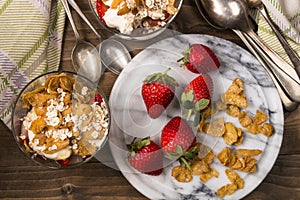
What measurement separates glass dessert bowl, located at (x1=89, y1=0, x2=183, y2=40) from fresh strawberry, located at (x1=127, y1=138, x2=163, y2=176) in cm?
22

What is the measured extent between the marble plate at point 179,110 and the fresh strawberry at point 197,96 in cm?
2

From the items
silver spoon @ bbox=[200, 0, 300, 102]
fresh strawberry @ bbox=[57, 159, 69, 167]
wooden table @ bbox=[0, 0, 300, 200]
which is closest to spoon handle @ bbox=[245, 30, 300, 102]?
silver spoon @ bbox=[200, 0, 300, 102]

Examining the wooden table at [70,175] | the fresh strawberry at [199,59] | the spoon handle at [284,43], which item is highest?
the spoon handle at [284,43]

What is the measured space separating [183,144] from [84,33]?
311mm

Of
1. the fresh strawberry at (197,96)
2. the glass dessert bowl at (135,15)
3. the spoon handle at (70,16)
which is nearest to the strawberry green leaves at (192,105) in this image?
the fresh strawberry at (197,96)

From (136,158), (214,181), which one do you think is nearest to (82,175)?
(136,158)

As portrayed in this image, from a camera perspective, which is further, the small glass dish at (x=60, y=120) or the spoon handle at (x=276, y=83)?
the spoon handle at (x=276, y=83)

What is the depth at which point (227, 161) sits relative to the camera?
1.09 meters

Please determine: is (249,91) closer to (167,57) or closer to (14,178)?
(167,57)

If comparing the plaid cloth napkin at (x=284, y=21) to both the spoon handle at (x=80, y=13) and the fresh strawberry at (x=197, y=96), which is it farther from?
the spoon handle at (x=80, y=13)

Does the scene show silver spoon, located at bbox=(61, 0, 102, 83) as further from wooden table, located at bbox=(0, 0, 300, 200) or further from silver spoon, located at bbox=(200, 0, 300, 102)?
silver spoon, located at bbox=(200, 0, 300, 102)

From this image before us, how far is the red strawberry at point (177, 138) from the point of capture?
3.47ft

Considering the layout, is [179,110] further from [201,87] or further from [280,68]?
[280,68]

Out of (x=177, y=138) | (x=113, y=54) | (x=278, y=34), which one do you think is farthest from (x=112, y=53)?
(x=278, y=34)
